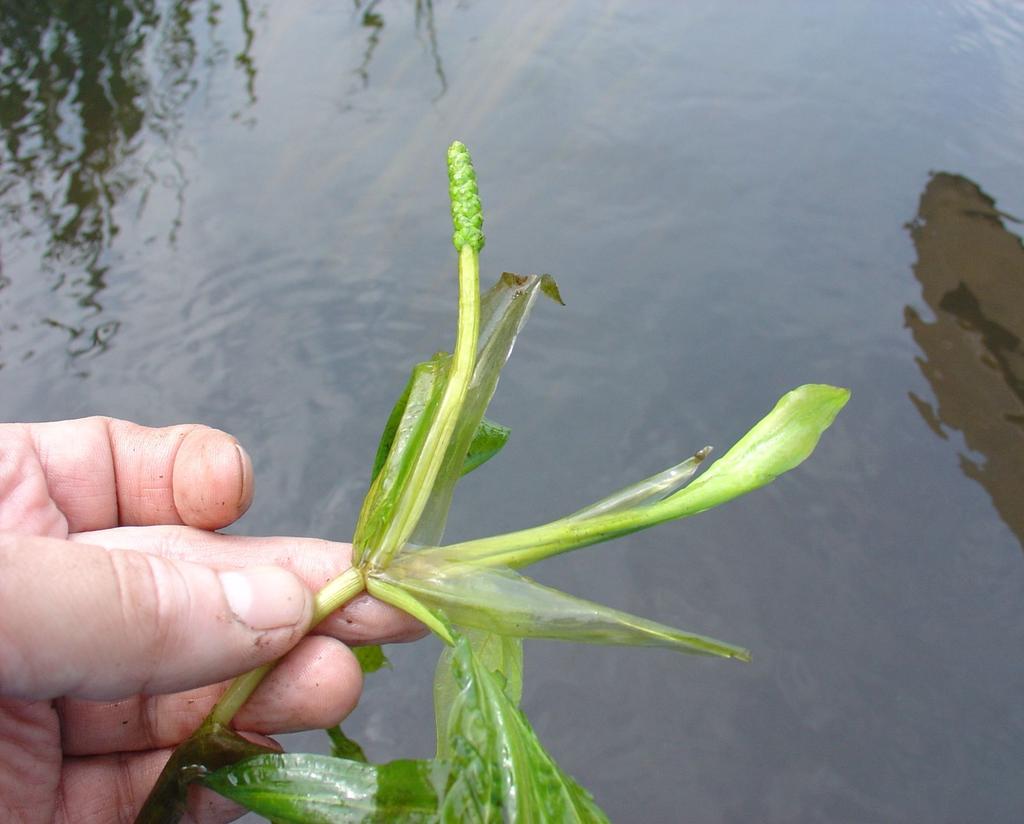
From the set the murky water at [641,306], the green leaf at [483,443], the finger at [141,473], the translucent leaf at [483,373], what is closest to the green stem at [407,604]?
the translucent leaf at [483,373]

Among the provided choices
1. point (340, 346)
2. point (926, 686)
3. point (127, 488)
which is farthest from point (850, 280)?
point (127, 488)

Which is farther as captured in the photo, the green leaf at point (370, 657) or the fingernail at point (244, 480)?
the green leaf at point (370, 657)

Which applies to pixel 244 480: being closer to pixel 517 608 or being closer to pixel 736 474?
pixel 517 608

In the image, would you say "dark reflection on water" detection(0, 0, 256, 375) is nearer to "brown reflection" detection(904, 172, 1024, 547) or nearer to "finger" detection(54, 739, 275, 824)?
"finger" detection(54, 739, 275, 824)

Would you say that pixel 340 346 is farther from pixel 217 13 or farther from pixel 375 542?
pixel 217 13

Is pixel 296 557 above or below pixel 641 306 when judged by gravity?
above

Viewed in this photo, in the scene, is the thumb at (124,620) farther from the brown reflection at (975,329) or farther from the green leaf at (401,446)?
the brown reflection at (975,329)

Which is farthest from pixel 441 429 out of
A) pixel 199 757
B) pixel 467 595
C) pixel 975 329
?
pixel 975 329
